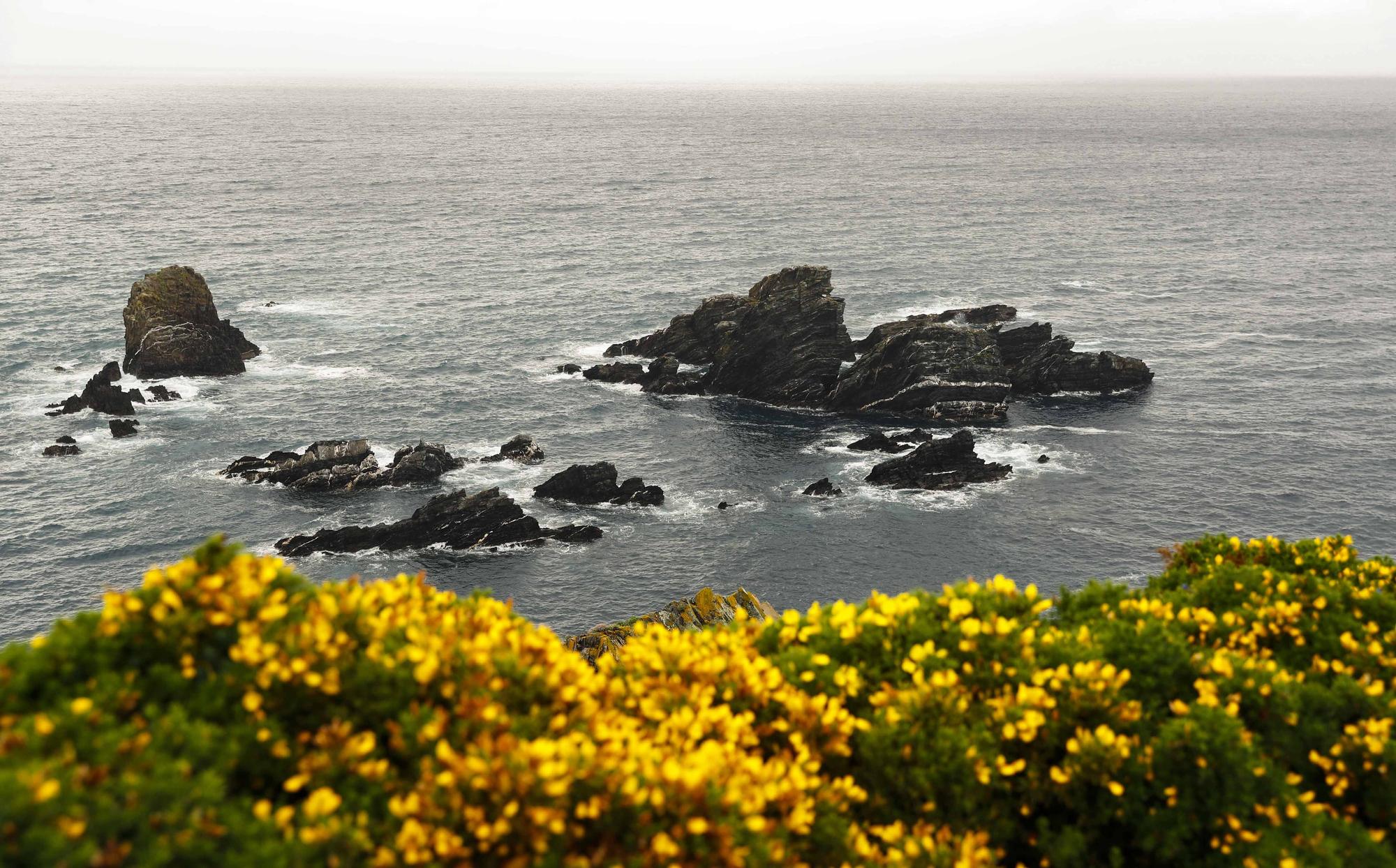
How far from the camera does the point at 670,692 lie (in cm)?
1448

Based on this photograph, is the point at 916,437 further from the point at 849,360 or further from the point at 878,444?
the point at 849,360

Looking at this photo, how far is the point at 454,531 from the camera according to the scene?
65.6 meters

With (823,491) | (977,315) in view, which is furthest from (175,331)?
(977,315)

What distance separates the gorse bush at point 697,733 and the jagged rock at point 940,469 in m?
55.1

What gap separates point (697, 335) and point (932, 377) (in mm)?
24264

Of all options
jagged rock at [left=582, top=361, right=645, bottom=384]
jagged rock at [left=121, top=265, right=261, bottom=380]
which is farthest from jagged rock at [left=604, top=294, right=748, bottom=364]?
jagged rock at [left=121, top=265, right=261, bottom=380]

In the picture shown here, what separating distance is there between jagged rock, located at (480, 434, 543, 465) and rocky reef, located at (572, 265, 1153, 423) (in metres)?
17.8

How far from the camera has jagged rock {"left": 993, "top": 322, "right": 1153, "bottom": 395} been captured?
90.3m

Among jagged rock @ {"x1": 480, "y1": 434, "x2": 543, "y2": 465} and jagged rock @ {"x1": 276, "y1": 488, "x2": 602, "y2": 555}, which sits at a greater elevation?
jagged rock @ {"x1": 480, "y1": 434, "x2": 543, "y2": 465}

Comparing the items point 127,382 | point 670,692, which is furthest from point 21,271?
point 670,692

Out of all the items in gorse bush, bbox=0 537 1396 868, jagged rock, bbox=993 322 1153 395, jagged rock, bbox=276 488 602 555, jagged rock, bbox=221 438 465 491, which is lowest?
jagged rock, bbox=276 488 602 555

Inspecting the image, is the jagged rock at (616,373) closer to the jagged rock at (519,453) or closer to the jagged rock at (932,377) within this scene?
the jagged rock at (519,453)

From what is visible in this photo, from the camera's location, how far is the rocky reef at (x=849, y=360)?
86.4m

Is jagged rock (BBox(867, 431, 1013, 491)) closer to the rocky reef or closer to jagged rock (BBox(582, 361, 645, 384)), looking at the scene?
the rocky reef
